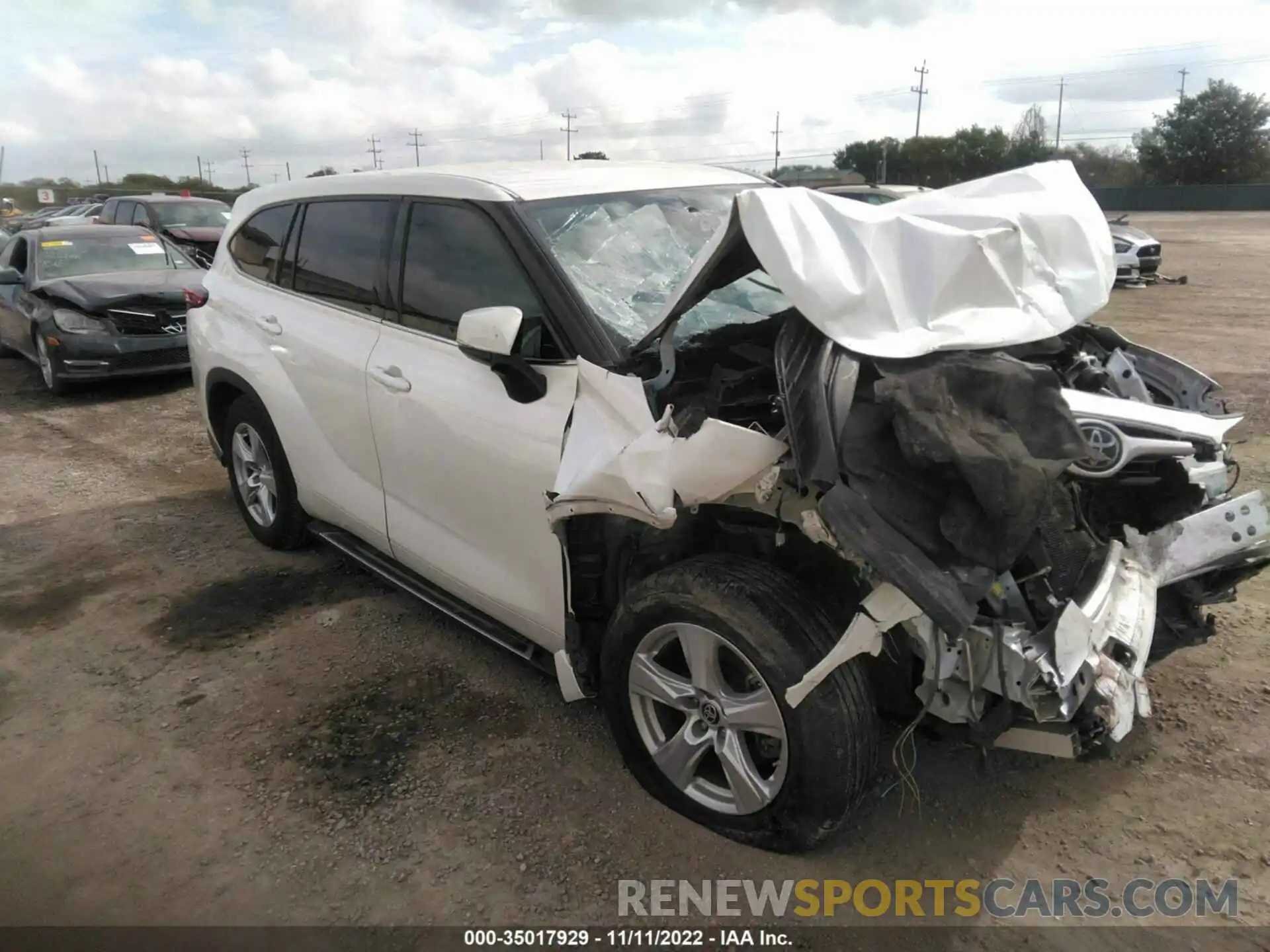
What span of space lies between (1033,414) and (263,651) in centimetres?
329

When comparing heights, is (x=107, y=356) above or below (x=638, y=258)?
below

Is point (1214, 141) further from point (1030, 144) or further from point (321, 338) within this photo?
point (321, 338)

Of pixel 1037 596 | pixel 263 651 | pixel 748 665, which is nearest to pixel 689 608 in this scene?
pixel 748 665

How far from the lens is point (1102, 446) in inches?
98.1

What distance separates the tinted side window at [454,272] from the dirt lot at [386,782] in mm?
1460

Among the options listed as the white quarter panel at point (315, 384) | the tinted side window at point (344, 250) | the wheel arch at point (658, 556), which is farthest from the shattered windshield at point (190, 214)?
the wheel arch at point (658, 556)

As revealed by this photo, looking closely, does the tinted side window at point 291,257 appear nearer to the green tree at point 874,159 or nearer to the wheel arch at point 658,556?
the wheel arch at point 658,556

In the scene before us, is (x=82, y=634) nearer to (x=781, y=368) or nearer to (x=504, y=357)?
(x=504, y=357)

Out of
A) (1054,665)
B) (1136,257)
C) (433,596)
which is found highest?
(1054,665)

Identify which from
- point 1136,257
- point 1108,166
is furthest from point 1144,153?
point 1136,257

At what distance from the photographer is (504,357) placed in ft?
9.84

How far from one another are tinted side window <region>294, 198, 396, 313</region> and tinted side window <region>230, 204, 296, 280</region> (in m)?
0.25

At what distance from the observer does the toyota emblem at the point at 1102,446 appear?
2.47 m

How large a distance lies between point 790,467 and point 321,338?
2.49 metres
